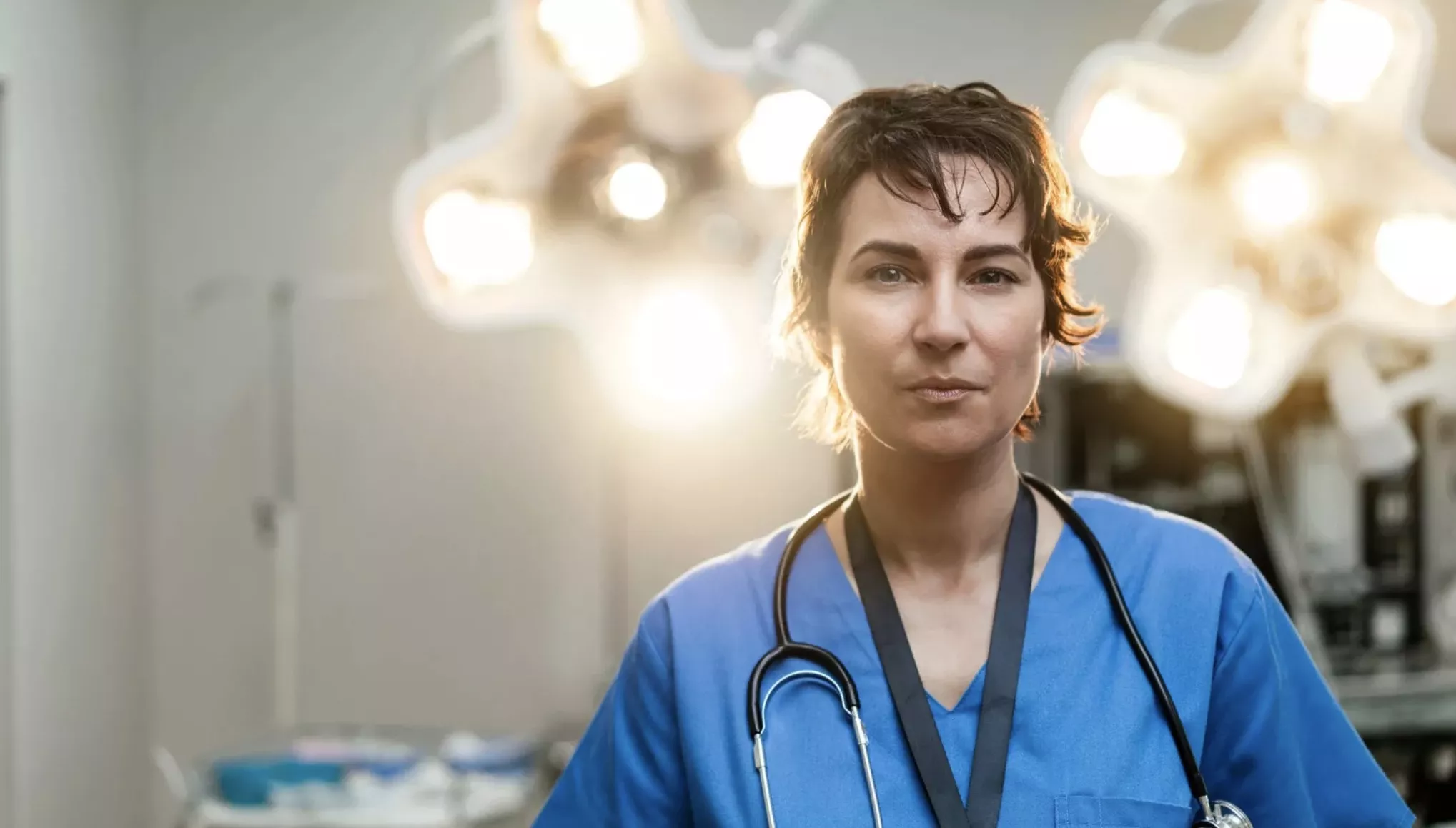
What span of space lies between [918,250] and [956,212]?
0.12 feet

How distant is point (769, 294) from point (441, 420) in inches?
41.4

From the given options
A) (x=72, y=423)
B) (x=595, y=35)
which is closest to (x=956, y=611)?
(x=595, y=35)

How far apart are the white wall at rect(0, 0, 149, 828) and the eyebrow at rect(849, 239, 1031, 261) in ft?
5.93

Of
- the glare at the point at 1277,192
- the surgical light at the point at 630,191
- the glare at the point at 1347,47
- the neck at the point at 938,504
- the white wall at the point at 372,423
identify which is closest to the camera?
the neck at the point at 938,504

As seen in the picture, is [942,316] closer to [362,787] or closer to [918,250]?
[918,250]

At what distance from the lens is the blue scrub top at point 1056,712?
896 mm

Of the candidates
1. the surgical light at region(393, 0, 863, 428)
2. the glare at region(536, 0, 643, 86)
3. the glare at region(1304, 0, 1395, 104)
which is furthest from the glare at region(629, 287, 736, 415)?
the glare at region(1304, 0, 1395, 104)

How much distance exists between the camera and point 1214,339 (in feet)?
5.26

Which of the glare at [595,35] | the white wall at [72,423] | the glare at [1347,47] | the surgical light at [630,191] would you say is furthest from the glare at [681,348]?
the white wall at [72,423]

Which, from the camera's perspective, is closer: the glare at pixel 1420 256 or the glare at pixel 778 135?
the glare at pixel 1420 256

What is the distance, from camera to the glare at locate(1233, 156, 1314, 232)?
5.29ft

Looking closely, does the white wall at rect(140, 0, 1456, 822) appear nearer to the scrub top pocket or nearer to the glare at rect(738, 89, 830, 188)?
the glare at rect(738, 89, 830, 188)

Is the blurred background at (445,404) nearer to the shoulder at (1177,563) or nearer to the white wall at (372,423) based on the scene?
the white wall at (372,423)

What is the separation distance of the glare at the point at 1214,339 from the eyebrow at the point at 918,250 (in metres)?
0.78
